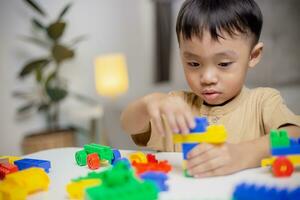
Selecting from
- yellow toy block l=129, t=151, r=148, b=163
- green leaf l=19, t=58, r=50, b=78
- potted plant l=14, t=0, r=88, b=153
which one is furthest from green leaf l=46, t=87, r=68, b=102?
yellow toy block l=129, t=151, r=148, b=163

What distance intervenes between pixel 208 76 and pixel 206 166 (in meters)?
0.22

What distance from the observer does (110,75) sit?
2312 millimetres

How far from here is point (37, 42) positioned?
2.38m

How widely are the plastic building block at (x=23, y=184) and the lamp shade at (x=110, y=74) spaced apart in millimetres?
1777

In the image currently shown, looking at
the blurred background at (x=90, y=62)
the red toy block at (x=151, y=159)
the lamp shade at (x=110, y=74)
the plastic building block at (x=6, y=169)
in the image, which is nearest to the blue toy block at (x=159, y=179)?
the red toy block at (x=151, y=159)

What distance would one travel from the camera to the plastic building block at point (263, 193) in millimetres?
430

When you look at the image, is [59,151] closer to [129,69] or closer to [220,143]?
[220,143]

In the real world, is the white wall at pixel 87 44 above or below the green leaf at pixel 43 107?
above

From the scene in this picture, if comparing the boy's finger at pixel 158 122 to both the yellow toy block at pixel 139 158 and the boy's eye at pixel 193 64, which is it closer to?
the yellow toy block at pixel 139 158

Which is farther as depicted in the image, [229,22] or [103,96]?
[103,96]

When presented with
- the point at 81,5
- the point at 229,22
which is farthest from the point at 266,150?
the point at 81,5

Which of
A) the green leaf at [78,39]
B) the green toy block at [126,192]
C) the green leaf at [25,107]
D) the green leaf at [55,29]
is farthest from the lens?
the green leaf at [78,39]

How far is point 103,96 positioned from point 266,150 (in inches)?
78.0

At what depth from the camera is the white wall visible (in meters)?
2.44
